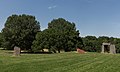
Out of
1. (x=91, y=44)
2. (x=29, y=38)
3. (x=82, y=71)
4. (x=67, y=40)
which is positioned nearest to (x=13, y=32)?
(x=29, y=38)

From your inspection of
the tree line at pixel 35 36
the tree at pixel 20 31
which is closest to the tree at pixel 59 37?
the tree line at pixel 35 36

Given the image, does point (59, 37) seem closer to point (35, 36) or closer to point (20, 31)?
point (35, 36)

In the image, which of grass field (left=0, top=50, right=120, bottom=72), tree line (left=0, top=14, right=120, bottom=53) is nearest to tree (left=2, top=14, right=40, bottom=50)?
tree line (left=0, top=14, right=120, bottom=53)

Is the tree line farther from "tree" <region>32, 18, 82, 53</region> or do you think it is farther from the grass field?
the grass field

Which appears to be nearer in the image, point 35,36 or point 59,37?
point 59,37

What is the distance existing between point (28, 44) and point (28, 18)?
31.0 feet

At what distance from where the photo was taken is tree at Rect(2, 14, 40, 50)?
79000 millimetres

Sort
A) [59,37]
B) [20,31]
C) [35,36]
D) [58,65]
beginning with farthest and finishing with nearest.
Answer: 1. [35,36]
2. [20,31]
3. [59,37]
4. [58,65]

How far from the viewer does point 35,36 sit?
3233 inches

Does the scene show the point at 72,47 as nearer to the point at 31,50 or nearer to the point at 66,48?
the point at 66,48

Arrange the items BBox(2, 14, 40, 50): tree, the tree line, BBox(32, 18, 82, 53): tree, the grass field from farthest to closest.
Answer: BBox(2, 14, 40, 50): tree → the tree line → BBox(32, 18, 82, 53): tree → the grass field

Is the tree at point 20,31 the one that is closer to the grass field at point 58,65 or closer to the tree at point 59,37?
the tree at point 59,37

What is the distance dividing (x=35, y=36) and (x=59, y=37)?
27.6 ft

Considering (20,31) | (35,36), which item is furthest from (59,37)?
(20,31)
